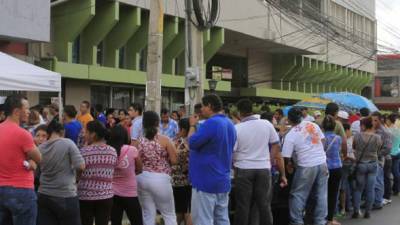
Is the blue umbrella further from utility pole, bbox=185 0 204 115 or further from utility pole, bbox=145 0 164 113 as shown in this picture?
utility pole, bbox=145 0 164 113

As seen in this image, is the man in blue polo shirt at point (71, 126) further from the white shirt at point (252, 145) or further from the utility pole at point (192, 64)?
the utility pole at point (192, 64)

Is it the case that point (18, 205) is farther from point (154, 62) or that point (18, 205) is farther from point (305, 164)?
point (154, 62)

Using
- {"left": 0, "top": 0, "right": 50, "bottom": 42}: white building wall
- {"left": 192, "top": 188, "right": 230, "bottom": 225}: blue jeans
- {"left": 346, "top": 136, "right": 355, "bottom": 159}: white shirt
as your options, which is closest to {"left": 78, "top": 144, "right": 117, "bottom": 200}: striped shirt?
{"left": 192, "top": 188, "right": 230, "bottom": 225}: blue jeans

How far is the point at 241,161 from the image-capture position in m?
7.93

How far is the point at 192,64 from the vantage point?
12922 millimetres

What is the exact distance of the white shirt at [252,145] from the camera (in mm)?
7895

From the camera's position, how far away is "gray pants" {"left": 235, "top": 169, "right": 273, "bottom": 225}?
788cm

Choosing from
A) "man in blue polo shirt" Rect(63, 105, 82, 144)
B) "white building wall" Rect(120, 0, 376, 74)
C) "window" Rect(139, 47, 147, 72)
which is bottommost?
"man in blue polo shirt" Rect(63, 105, 82, 144)

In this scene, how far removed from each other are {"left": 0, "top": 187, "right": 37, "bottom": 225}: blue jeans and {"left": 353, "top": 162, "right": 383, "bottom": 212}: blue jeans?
6.79 m

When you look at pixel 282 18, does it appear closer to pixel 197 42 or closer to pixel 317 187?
pixel 197 42

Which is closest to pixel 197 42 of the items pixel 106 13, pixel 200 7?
pixel 200 7

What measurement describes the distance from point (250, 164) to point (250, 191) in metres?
0.36

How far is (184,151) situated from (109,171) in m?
1.78

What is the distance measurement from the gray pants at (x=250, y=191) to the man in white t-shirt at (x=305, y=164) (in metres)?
1.22
